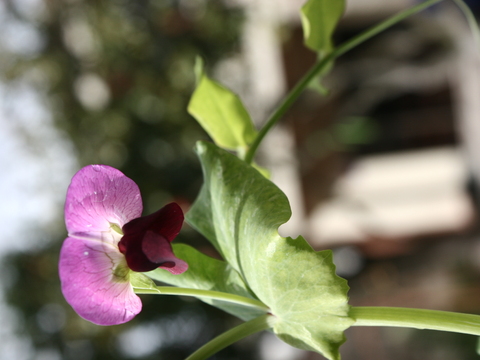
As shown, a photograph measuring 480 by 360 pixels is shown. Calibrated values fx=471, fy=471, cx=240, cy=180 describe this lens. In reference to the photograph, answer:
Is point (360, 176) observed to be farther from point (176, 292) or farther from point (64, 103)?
point (176, 292)

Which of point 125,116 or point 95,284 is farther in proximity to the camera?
point 125,116

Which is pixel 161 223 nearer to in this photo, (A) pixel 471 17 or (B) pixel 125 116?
(A) pixel 471 17

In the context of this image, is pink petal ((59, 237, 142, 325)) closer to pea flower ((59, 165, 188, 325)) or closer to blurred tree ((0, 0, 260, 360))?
pea flower ((59, 165, 188, 325))

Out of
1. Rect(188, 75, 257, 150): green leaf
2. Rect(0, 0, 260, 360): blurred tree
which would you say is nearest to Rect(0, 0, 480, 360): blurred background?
Rect(0, 0, 260, 360): blurred tree

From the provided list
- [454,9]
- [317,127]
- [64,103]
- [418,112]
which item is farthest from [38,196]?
[418,112]

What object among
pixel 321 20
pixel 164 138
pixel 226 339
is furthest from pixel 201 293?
pixel 164 138

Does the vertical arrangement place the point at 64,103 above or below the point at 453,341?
above

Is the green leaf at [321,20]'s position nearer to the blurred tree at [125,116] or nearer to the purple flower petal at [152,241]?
the purple flower petal at [152,241]
